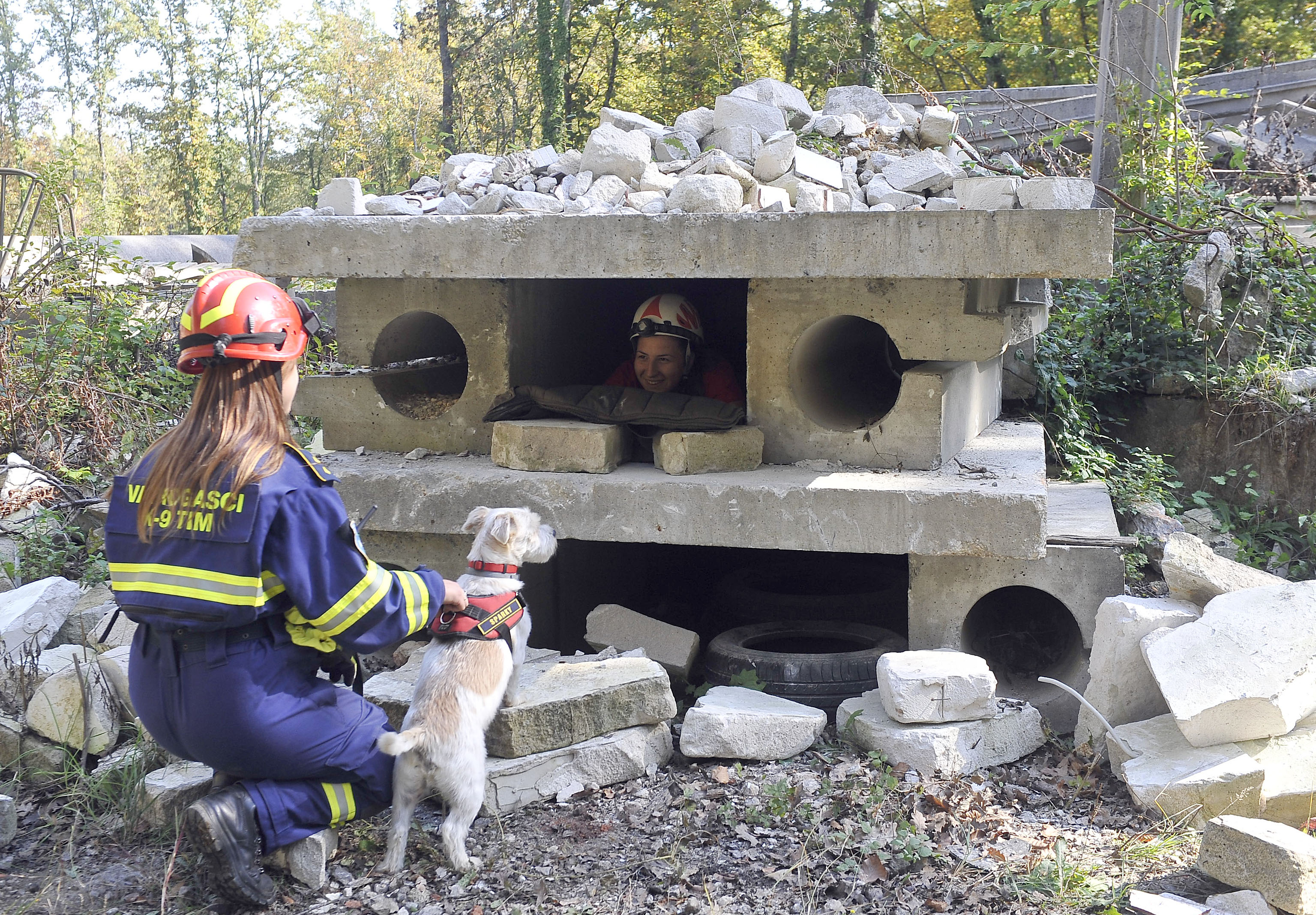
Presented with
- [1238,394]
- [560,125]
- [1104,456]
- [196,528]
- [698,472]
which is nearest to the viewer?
[196,528]

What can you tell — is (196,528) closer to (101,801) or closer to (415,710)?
(415,710)

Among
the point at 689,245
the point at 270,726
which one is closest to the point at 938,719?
the point at 689,245

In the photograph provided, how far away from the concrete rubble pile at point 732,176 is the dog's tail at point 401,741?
2.14m

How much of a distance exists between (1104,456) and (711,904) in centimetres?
407

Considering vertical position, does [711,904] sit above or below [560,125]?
below

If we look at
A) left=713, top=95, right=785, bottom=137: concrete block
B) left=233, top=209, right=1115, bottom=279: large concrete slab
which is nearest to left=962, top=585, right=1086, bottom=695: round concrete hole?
left=233, top=209, right=1115, bottom=279: large concrete slab

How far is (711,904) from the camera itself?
272 centimetres

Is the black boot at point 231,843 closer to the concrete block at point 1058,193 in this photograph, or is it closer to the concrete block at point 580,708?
the concrete block at point 580,708

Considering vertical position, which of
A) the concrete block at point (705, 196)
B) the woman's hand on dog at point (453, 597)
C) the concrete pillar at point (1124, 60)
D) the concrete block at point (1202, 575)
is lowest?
the concrete block at point (1202, 575)

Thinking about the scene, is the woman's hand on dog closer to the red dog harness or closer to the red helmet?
the red dog harness

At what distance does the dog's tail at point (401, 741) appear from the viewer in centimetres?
275

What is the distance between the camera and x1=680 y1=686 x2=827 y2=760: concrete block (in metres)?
3.47

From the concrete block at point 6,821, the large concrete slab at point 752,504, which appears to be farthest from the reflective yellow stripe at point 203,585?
the large concrete slab at point 752,504

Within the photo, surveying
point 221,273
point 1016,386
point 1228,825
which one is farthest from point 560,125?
point 1228,825
